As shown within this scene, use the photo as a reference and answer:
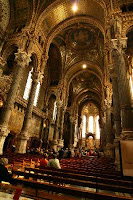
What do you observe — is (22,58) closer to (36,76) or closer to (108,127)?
(36,76)

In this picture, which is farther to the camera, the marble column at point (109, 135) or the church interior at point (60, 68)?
the marble column at point (109, 135)

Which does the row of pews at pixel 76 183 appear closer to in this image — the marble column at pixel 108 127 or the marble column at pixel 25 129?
the marble column at pixel 25 129

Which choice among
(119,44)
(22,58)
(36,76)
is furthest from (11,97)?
(119,44)

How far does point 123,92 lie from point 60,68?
1416cm

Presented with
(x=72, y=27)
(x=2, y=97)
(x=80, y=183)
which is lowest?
(x=80, y=183)

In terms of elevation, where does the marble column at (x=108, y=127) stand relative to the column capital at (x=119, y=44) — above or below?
below

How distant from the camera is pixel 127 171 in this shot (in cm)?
339

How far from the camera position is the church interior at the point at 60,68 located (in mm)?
7117

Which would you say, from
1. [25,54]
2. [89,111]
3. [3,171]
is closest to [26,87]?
[25,54]

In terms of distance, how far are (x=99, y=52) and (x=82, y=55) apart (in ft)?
8.73

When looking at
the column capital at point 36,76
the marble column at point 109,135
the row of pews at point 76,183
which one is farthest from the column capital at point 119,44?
the marble column at point 109,135

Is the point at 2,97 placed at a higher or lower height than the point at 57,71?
lower

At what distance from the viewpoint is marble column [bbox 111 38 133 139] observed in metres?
5.71

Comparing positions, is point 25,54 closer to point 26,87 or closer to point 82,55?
point 26,87
